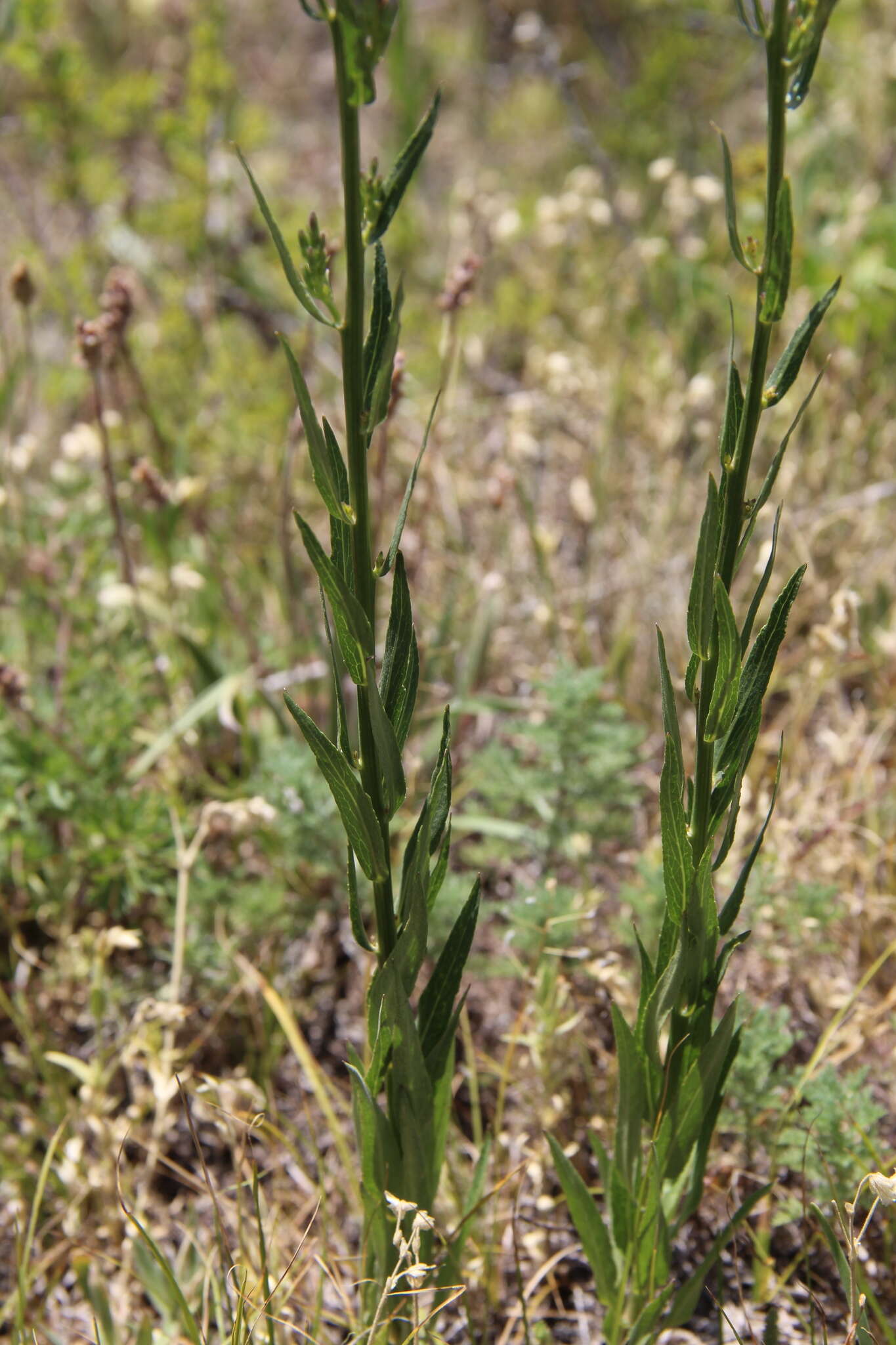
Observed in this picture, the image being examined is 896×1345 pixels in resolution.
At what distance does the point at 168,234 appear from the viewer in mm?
2990

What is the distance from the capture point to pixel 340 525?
0.95m

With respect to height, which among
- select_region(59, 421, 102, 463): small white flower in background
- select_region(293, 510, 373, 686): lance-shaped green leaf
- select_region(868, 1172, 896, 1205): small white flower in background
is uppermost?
select_region(59, 421, 102, 463): small white flower in background

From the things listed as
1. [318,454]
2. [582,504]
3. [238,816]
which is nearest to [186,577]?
[238,816]

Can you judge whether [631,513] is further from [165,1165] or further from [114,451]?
[165,1165]

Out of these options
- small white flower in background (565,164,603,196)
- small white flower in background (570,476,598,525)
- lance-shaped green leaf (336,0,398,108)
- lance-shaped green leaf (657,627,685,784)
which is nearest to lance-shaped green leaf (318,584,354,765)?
lance-shaped green leaf (657,627,685,784)

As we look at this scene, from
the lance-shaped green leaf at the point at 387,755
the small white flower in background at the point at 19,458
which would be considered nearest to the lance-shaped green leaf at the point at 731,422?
the lance-shaped green leaf at the point at 387,755

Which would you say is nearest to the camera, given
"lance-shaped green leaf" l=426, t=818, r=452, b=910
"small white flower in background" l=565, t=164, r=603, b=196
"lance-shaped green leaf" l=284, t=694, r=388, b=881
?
"lance-shaped green leaf" l=284, t=694, r=388, b=881

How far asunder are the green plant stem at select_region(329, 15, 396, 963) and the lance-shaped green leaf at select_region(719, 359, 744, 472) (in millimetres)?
303

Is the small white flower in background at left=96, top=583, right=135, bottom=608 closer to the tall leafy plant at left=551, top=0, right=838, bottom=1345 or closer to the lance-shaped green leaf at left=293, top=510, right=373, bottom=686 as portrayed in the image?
the lance-shaped green leaf at left=293, top=510, right=373, bottom=686

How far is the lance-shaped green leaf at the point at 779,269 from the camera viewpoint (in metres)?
0.86

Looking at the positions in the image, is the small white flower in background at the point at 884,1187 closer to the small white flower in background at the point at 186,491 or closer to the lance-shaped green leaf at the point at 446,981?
the lance-shaped green leaf at the point at 446,981

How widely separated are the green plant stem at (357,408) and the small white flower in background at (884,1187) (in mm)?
503

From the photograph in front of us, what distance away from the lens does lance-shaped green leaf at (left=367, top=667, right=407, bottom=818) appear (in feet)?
3.16

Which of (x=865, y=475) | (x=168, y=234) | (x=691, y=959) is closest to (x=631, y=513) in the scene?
(x=865, y=475)
